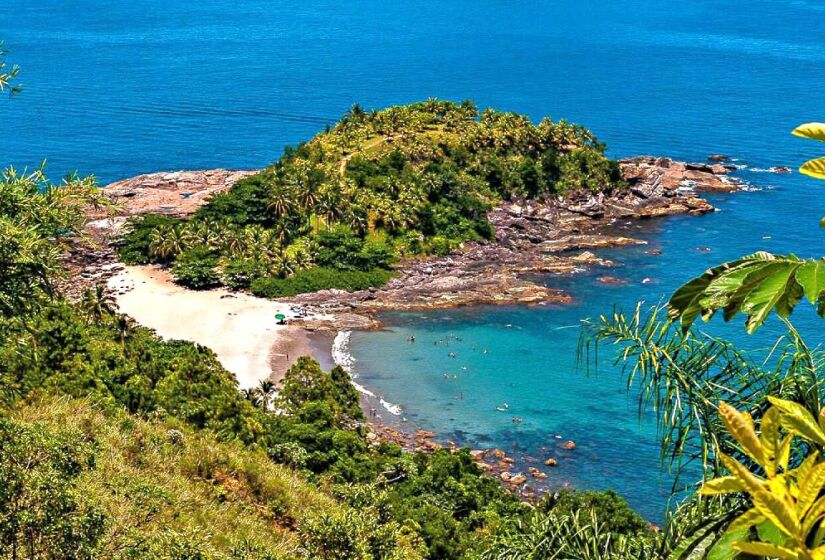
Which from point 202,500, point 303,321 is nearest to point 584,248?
point 303,321

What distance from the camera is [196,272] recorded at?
85500 millimetres

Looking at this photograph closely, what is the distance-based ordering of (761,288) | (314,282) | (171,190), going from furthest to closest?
(171,190) < (314,282) < (761,288)

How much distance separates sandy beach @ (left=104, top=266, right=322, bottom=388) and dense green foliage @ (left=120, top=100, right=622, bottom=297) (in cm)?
241

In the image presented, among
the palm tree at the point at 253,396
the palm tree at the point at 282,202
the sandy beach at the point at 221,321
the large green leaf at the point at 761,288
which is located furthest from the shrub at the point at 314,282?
the large green leaf at the point at 761,288

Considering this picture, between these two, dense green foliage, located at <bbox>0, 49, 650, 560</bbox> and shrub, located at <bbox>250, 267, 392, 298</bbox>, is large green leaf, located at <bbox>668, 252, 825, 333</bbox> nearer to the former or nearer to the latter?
dense green foliage, located at <bbox>0, 49, 650, 560</bbox>

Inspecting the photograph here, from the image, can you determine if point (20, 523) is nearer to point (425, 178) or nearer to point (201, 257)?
point (201, 257)

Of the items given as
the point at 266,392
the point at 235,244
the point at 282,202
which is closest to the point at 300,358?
the point at 266,392

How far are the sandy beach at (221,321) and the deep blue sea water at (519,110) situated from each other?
663 cm

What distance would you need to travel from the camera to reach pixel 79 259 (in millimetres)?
91375

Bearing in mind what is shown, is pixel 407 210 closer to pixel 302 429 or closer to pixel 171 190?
pixel 171 190

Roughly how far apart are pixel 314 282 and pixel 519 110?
2967 inches

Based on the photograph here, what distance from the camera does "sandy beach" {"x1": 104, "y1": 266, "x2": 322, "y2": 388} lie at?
239 feet

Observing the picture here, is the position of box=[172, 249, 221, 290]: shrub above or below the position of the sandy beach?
above

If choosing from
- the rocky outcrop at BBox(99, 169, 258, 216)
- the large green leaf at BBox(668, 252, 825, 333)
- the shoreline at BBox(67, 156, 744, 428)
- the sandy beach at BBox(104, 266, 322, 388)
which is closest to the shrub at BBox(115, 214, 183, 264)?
the shoreline at BBox(67, 156, 744, 428)
